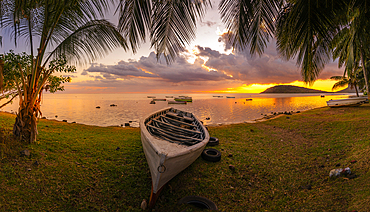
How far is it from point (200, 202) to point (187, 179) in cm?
110

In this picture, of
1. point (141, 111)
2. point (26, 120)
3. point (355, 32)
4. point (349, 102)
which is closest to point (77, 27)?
point (26, 120)

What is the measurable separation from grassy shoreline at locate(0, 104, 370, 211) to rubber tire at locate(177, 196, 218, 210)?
0.20m

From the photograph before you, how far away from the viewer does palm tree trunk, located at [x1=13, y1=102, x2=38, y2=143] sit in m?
5.15

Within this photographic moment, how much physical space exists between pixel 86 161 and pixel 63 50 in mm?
4211

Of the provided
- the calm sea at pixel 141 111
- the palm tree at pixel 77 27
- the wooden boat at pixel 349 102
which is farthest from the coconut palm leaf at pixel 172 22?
the wooden boat at pixel 349 102

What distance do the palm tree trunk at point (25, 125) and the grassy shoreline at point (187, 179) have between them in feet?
1.13

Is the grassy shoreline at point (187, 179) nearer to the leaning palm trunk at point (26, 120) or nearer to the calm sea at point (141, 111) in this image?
the leaning palm trunk at point (26, 120)

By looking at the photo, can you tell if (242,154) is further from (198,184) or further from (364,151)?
(364,151)

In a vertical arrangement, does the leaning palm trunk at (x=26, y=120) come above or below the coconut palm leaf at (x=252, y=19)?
below

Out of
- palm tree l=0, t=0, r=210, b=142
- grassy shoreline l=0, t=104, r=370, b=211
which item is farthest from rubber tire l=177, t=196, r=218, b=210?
palm tree l=0, t=0, r=210, b=142

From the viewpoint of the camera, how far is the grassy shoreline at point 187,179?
3553 mm

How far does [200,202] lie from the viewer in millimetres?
3730

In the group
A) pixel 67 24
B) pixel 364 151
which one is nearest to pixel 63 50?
pixel 67 24

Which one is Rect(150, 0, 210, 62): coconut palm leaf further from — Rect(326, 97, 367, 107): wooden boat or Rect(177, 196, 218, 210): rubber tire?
Rect(326, 97, 367, 107): wooden boat
